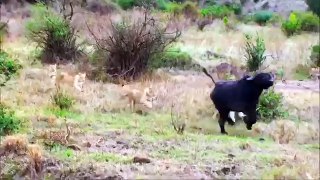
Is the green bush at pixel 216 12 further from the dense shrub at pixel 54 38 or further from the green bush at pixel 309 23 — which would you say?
the dense shrub at pixel 54 38

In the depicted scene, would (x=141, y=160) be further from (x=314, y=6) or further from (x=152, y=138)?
(x=314, y=6)

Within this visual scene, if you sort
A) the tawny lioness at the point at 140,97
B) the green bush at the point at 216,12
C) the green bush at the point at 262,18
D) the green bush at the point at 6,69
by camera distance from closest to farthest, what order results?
the tawny lioness at the point at 140,97 < the green bush at the point at 6,69 < the green bush at the point at 216,12 < the green bush at the point at 262,18

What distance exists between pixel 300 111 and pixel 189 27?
45.6 feet

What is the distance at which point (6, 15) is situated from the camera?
2602 cm

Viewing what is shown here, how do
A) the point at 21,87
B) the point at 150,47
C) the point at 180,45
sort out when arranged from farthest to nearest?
the point at 180,45
the point at 150,47
the point at 21,87

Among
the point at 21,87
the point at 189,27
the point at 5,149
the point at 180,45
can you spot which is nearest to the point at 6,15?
the point at 189,27

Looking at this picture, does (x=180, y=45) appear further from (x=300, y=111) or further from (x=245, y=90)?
(x=245, y=90)

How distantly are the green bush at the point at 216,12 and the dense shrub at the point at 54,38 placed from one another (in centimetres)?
1280

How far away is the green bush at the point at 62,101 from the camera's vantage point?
420 inches

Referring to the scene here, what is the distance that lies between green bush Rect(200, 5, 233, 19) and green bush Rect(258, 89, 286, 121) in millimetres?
17917

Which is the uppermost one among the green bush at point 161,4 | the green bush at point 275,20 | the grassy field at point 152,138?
the green bush at point 161,4

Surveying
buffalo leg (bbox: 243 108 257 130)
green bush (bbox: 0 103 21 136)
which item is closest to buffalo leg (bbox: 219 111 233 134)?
buffalo leg (bbox: 243 108 257 130)

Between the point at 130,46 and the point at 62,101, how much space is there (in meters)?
3.74

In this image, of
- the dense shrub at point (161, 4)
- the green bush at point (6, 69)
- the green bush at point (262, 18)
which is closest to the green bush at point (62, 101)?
the green bush at point (6, 69)
